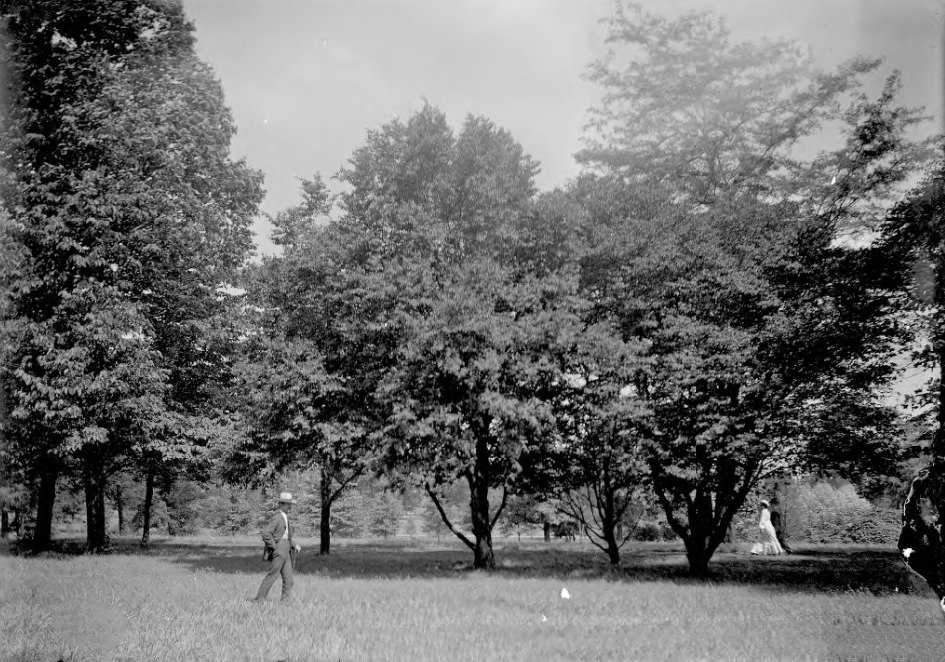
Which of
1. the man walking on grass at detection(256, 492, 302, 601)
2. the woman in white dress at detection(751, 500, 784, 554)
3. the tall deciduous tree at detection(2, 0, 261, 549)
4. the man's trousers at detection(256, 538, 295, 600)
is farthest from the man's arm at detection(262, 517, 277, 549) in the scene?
the woman in white dress at detection(751, 500, 784, 554)

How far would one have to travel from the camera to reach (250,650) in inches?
283

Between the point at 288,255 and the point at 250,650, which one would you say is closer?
the point at 250,650

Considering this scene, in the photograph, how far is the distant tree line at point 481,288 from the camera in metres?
15.9

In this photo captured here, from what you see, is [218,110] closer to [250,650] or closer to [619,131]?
[619,131]

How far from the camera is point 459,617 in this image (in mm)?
9844

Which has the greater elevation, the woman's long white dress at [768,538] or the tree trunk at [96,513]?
the tree trunk at [96,513]

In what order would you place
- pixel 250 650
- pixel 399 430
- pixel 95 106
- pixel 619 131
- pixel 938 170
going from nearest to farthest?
pixel 250 650
pixel 938 170
pixel 399 430
pixel 95 106
pixel 619 131

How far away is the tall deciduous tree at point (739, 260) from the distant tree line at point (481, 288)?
85 mm

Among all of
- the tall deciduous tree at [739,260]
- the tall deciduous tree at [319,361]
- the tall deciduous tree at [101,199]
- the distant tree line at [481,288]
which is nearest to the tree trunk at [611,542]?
the distant tree line at [481,288]

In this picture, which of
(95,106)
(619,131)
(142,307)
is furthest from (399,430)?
(619,131)

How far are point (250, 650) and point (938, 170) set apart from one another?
16.8 m

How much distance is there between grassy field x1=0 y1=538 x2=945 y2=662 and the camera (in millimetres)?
7402

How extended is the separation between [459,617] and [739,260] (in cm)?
1291

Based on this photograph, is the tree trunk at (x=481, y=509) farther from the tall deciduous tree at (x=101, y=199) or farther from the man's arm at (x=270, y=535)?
the tall deciduous tree at (x=101, y=199)
